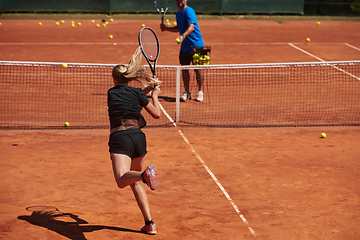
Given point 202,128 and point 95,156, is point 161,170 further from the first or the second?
point 202,128

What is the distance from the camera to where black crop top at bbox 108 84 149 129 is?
14.1ft

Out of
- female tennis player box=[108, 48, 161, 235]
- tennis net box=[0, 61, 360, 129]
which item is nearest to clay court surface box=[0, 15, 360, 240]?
tennis net box=[0, 61, 360, 129]

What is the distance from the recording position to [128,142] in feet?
14.0

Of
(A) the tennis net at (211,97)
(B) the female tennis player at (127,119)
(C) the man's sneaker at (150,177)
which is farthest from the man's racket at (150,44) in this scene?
(A) the tennis net at (211,97)

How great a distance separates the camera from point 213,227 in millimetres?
4832

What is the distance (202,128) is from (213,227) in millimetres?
3920

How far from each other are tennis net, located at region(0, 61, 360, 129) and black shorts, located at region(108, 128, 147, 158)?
4413 mm

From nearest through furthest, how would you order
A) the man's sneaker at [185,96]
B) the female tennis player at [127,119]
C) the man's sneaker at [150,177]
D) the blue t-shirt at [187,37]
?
1. the man's sneaker at [150,177]
2. the female tennis player at [127,119]
3. the blue t-shirt at [187,37]
4. the man's sneaker at [185,96]

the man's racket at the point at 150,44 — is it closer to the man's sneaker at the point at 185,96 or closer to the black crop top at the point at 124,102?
the black crop top at the point at 124,102

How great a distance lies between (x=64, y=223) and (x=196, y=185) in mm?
1942

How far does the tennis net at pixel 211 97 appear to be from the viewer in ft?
29.7

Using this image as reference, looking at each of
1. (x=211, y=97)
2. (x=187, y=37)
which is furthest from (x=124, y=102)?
(x=211, y=97)

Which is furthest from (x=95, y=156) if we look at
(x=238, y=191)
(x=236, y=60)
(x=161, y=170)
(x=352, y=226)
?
(x=236, y=60)

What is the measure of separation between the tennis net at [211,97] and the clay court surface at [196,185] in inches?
25.4
